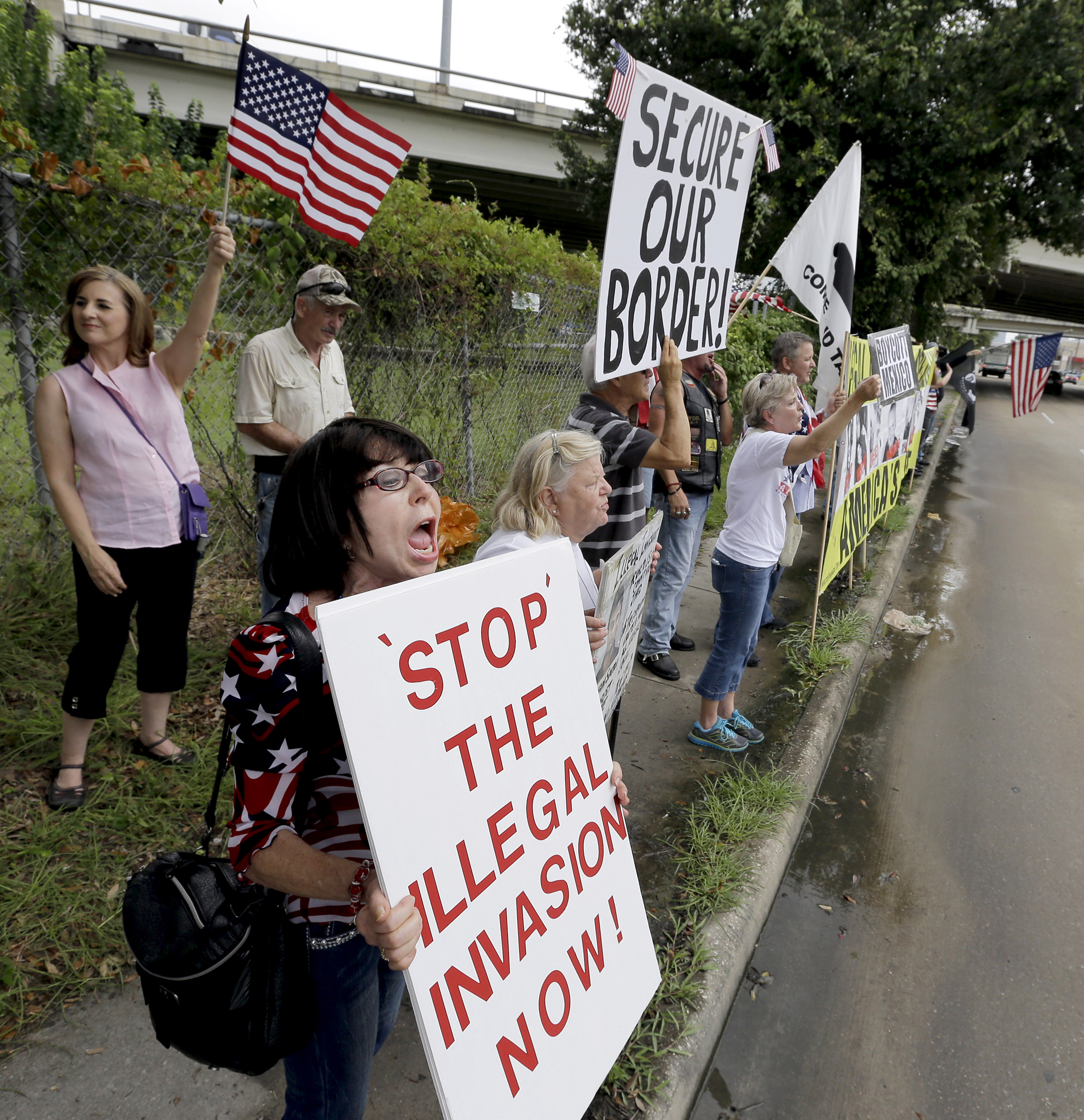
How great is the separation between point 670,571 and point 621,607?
236 centimetres

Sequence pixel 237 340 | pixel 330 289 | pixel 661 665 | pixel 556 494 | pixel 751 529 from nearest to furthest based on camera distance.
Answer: pixel 556 494
pixel 330 289
pixel 751 529
pixel 237 340
pixel 661 665

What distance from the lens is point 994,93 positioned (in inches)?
574

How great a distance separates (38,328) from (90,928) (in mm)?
2539

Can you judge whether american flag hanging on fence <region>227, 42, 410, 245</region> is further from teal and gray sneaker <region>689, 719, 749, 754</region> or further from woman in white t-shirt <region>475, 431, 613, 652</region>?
teal and gray sneaker <region>689, 719, 749, 754</region>

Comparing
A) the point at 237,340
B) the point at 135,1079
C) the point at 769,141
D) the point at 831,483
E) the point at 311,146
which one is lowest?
the point at 135,1079

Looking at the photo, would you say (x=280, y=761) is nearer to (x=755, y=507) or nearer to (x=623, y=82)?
(x=623, y=82)

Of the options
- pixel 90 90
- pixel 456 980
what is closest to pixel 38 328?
pixel 456 980

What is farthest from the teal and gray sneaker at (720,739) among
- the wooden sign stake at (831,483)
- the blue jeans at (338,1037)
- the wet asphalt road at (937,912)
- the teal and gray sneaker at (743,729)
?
the blue jeans at (338,1037)

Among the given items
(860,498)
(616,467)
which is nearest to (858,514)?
(860,498)

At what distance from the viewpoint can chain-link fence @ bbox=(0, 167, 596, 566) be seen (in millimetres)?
3348

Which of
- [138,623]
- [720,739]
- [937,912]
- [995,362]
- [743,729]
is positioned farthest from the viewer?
[995,362]

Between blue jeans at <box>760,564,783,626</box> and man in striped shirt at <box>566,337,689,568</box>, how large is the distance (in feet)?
2.68

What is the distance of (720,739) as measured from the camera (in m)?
3.82

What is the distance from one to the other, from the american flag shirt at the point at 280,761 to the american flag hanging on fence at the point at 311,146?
8.25ft
